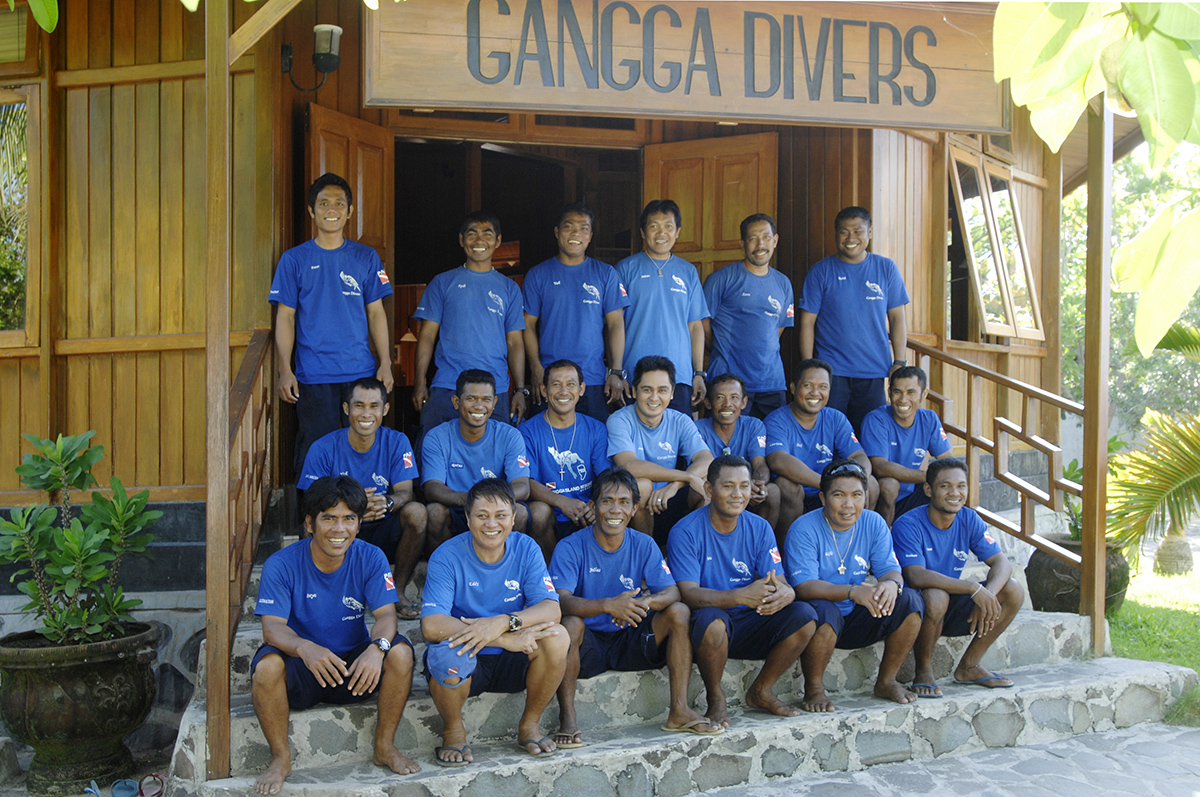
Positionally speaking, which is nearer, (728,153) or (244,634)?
(244,634)

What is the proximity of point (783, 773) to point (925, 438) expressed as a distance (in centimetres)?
225

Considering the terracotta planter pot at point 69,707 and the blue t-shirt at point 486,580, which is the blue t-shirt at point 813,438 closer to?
the blue t-shirt at point 486,580

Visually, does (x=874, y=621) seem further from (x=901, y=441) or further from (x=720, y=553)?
(x=901, y=441)

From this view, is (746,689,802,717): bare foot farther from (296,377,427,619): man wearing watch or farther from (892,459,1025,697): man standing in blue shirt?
(296,377,427,619): man wearing watch

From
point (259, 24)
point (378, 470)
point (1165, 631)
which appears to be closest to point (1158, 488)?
point (1165, 631)

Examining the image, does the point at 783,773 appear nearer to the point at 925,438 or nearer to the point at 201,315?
the point at 925,438

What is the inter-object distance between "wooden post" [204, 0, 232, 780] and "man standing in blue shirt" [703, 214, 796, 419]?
9.65 feet

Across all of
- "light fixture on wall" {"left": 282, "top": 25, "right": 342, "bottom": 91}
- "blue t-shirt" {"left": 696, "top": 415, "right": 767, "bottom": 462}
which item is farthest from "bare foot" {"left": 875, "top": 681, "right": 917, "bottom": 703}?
"light fixture on wall" {"left": 282, "top": 25, "right": 342, "bottom": 91}

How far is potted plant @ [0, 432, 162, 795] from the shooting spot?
4320mm

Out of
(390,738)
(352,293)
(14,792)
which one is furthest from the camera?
(352,293)

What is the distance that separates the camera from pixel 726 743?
4078 mm

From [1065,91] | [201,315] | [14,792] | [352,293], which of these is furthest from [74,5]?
[1065,91]

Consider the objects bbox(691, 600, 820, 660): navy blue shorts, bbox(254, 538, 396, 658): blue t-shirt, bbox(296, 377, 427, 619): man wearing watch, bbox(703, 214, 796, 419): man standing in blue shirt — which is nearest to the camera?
bbox(254, 538, 396, 658): blue t-shirt

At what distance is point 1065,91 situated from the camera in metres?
1.31
